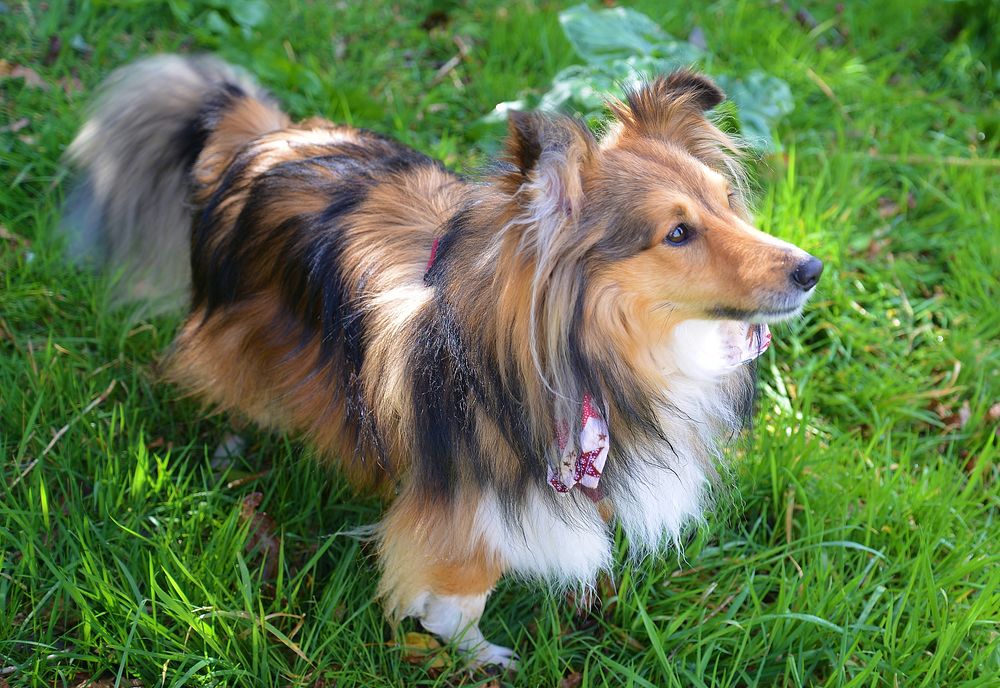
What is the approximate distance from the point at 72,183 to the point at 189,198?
82cm

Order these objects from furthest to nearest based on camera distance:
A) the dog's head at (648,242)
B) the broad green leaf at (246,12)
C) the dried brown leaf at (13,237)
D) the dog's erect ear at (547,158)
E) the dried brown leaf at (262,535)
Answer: the broad green leaf at (246,12), the dried brown leaf at (13,237), the dried brown leaf at (262,535), the dog's head at (648,242), the dog's erect ear at (547,158)

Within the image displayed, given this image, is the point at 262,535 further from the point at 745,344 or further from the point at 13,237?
the point at 13,237

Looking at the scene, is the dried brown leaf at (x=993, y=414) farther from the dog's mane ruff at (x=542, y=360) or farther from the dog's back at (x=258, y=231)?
the dog's back at (x=258, y=231)

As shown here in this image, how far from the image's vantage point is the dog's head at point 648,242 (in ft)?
5.59

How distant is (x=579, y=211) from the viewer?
5.69ft

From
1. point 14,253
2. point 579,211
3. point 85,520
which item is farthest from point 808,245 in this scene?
point 14,253

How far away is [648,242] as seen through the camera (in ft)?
5.75

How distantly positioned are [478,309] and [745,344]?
666 mm

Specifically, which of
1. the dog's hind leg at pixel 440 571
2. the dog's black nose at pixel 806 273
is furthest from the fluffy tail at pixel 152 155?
the dog's black nose at pixel 806 273

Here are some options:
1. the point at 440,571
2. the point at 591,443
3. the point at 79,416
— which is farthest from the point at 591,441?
the point at 79,416

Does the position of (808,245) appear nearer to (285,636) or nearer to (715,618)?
(715,618)

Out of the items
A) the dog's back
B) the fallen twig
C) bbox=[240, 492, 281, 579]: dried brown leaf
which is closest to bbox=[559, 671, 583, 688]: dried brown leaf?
the dog's back

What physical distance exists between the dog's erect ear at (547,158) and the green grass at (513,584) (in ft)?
3.41

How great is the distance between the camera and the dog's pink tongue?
79.9 inches
